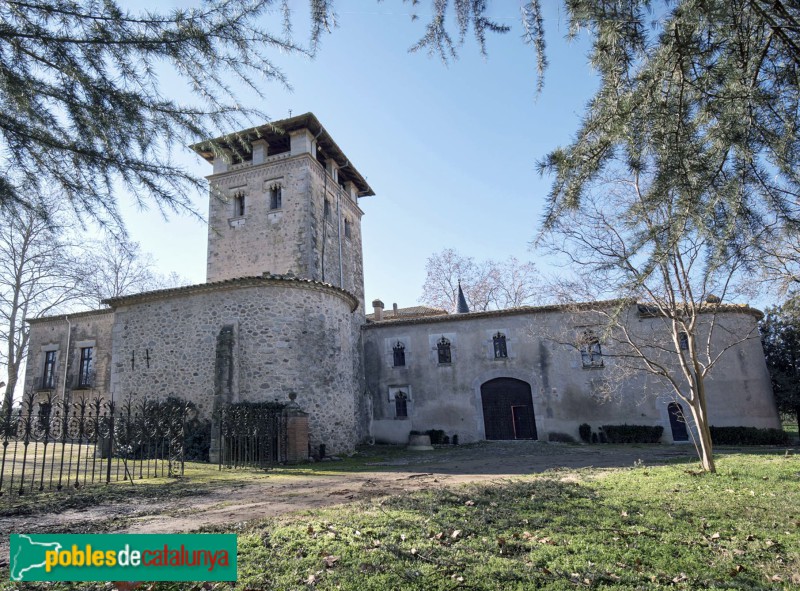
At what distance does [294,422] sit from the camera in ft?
40.4

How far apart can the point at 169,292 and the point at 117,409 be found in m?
4.37

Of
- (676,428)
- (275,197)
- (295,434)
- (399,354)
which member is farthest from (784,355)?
→ (275,197)

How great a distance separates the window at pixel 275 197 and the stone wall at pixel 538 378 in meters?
7.33

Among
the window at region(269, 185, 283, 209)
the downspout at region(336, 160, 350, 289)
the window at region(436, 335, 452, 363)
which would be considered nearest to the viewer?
the window at region(269, 185, 283, 209)

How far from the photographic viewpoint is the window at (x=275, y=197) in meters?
20.2

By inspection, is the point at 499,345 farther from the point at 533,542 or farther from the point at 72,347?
the point at 72,347

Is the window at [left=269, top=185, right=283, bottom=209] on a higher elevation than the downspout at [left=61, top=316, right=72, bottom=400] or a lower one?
higher

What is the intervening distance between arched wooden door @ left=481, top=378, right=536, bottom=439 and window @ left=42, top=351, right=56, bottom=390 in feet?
70.5

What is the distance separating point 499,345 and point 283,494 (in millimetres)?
14573

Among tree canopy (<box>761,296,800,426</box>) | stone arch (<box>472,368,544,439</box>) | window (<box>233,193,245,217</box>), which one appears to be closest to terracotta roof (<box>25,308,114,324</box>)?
window (<box>233,193,245,217</box>)

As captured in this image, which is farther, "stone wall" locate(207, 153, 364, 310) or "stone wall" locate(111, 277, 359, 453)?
"stone wall" locate(207, 153, 364, 310)

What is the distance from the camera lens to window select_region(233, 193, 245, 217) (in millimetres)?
20750

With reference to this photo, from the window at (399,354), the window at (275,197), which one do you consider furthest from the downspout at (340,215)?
the window at (399,354)

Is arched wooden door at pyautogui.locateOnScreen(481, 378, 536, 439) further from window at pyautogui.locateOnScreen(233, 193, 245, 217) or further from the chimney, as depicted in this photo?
window at pyautogui.locateOnScreen(233, 193, 245, 217)
